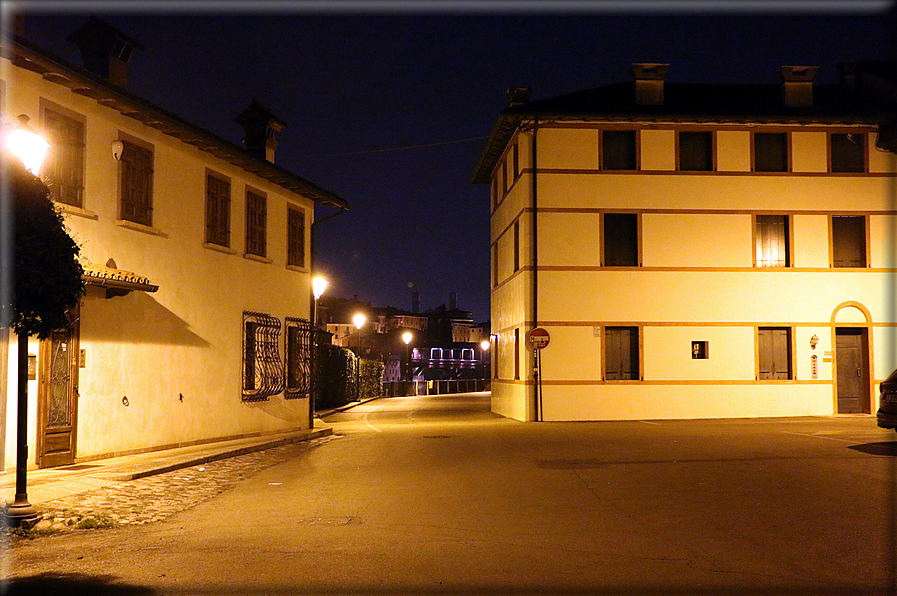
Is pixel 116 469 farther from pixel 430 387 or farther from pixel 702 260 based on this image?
pixel 430 387

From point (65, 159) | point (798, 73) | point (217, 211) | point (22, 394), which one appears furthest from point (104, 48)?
point (798, 73)

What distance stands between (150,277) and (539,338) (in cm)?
1252

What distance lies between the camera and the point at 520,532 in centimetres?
840

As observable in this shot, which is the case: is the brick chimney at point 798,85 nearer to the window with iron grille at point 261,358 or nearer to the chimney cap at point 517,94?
the chimney cap at point 517,94

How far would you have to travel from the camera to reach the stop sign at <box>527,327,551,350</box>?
2527cm

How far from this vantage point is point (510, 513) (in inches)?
372

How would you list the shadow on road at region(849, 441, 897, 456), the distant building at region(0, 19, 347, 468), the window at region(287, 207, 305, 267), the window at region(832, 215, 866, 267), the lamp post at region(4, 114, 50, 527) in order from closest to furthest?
the lamp post at region(4, 114, 50, 527) < the distant building at region(0, 19, 347, 468) < the shadow on road at region(849, 441, 897, 456) < the window at region(287, 207, 305, 267) < the window at region(832, 215, 866, 267)

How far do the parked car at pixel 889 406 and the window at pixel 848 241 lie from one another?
1333cm

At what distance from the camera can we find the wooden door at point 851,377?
26.4m

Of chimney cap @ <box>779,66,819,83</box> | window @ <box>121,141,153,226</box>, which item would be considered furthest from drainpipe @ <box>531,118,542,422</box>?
window @ <box>121,141,153,226</box>

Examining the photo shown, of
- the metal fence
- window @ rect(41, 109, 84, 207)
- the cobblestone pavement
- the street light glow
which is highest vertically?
window @ rect(41, 109, 84, 207)

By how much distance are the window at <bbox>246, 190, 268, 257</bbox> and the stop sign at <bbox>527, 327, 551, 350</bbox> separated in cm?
846

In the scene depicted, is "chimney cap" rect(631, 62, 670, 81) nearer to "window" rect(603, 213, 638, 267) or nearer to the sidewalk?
"window" rect(603, 213, 638, 267)

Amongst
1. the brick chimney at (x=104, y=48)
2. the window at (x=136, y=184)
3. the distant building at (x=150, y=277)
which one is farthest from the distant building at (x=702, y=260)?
the window at (x=136, y=184)
